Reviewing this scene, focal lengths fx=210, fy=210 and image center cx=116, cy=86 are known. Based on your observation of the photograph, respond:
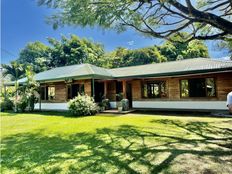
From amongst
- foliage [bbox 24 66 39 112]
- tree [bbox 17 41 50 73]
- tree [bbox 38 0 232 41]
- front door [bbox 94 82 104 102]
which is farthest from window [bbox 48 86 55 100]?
tree [bbox 17 41 50 73]

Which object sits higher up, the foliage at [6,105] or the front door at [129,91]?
the front door at [129,91]

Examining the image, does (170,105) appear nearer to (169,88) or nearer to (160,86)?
(169,88)

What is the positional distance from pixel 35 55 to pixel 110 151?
147 ft

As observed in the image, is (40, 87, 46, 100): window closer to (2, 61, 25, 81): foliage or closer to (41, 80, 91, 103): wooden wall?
(41, 80, 91, 103): wooden wall

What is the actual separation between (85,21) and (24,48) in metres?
47.0

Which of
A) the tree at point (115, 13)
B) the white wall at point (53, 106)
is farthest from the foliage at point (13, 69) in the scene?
the tree at point (115, 13)

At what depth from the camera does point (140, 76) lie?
55.7 ft

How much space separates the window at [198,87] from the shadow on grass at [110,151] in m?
7.12

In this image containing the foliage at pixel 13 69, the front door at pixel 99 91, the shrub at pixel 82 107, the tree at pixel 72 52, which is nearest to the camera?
the shrub at pixel 82 107

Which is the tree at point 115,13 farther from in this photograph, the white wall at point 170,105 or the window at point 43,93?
the window at point 43,93

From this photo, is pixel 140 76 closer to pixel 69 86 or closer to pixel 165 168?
pixel 69 86

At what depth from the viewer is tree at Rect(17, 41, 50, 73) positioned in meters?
43.2

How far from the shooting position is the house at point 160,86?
14.7 meters

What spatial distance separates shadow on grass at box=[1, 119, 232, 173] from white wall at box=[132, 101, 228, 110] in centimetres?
648
